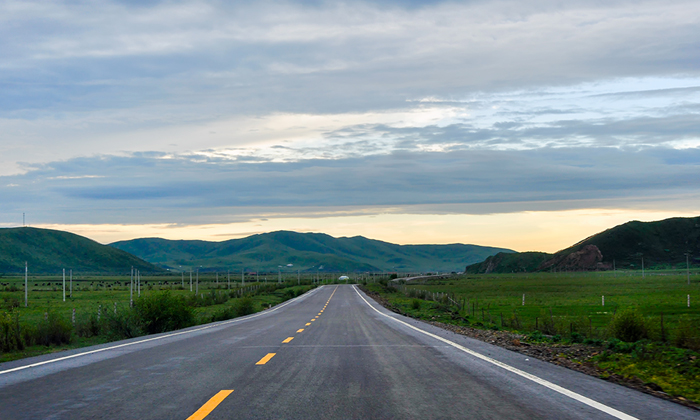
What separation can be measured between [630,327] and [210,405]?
1852cm

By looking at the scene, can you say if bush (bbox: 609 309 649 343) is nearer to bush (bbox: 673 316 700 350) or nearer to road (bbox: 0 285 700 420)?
bush (bbox: 673 316 700 350)

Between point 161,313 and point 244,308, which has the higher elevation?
point 161,313

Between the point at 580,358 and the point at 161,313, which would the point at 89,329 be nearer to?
the point at 161,313

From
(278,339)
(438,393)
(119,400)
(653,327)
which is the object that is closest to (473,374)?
(438,393)

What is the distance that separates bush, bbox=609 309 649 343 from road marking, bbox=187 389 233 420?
57.5 feet

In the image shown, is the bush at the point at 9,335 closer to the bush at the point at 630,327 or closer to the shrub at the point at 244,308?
the bush at the point at 630,327

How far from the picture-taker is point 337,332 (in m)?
20.4

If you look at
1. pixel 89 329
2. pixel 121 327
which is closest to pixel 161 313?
pixel 121 327

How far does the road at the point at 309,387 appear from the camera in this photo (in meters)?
6.83

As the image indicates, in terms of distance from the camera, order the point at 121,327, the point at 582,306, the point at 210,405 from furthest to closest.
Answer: the point at 582,306 < the point at 121,327 < the point at 210,405

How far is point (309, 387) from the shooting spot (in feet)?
28.0

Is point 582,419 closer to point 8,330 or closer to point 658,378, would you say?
point 658,378

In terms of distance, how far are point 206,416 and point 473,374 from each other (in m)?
4.88

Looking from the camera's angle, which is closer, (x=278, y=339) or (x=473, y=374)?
(x=473, y=374)
